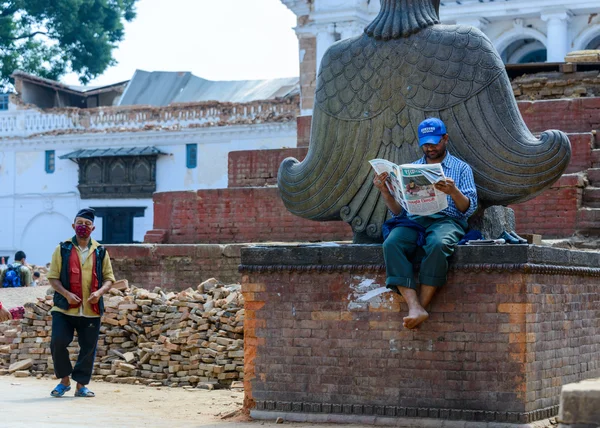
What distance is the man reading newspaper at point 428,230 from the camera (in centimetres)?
790

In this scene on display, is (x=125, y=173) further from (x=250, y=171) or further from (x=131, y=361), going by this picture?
(x=131, y=361)

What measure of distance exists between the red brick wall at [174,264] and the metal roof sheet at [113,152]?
23.6 meters

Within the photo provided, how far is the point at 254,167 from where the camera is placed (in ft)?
57.0

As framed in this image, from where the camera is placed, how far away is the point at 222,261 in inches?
633

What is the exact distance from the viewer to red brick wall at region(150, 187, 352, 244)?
15977mm

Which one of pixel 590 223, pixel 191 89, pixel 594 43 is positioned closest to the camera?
pixel 590 223

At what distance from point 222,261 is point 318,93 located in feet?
22.1

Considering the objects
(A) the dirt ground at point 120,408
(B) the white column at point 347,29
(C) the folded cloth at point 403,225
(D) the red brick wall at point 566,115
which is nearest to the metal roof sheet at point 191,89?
(B) the white column at point 347,29

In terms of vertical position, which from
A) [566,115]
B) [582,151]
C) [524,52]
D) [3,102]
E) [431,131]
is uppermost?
[524,52]

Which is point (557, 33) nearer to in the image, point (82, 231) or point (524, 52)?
point (524, 52)

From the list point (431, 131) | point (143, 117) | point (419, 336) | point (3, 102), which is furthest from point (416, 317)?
point (3, 102)

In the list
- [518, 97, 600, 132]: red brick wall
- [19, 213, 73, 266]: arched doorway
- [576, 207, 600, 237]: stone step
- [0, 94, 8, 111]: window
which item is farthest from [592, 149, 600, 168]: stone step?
[0, 94, 8, 111]: window

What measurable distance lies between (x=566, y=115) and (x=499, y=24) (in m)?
21.7

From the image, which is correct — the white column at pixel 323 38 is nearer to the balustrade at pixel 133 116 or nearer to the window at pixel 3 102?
the balustrade at pixel 133 116
